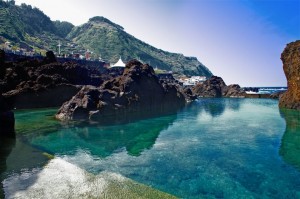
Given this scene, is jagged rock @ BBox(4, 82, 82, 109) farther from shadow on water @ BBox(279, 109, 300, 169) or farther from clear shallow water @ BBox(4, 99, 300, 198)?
shadow on water @ BBox(279, 109, 300, 169)

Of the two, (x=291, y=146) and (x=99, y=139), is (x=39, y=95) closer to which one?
(x=99, y=139)

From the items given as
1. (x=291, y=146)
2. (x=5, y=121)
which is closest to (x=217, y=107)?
(x=291, y=146)

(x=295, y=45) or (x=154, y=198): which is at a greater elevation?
(x=295, y=45)

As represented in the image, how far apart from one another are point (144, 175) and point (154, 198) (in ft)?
16.7

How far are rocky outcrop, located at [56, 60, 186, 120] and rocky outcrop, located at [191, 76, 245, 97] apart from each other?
7408 centimetres

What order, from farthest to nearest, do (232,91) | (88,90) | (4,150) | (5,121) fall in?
(232,91) < (88,90) < (5,121) < (4,150)

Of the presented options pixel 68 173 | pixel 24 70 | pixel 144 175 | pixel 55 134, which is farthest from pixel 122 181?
pixel 24 70

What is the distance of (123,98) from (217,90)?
11760cm

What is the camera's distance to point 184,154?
29969mm

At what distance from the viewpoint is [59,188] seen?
60.0ft

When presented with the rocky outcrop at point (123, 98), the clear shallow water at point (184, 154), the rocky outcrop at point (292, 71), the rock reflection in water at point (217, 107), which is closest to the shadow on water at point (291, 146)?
the clear shallow water at point (184, 154)

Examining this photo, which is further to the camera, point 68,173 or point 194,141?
point 194,141

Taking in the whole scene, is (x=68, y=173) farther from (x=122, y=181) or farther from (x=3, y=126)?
(x=3, y=126)

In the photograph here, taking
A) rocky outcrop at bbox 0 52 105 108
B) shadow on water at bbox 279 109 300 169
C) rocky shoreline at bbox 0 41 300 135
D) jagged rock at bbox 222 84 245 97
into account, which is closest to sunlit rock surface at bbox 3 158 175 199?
A: shadow on water at bbox 279 109 300 169
